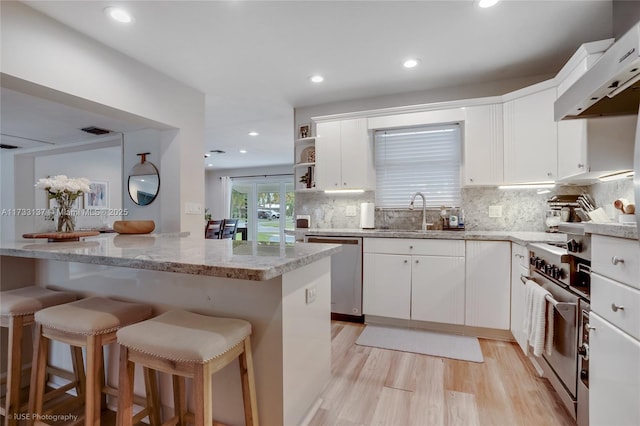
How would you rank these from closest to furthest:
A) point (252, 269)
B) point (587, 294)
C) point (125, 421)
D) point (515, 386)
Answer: point (252, 269), point (125, 421), point (587, 294), point (515, 386)

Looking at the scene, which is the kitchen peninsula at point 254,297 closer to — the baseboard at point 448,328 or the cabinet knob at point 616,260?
the cabinet knob at point 616,260

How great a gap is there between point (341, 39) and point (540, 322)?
92.3 inches

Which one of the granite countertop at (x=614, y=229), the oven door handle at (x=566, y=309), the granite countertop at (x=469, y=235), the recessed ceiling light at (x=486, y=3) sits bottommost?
the oven door handle at (x=566, y=309)

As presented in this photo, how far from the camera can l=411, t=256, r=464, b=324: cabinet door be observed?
8.83 ft

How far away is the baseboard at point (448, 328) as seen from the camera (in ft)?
8.59

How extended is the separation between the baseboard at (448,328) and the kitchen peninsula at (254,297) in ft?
4.85

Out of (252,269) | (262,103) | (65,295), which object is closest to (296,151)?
(262,103)

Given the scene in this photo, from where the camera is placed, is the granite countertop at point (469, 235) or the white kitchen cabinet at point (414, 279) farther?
the white kitchen cabinet at point (414, 279)

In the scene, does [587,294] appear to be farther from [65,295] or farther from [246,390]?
[65,295]

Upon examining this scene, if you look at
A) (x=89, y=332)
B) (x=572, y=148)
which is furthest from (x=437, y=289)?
(x=89, y=332)

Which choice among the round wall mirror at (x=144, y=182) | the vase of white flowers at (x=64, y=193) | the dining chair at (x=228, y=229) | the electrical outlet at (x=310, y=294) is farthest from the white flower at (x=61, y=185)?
the dining chair at (x=228, y=229)

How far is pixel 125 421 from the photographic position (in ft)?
3.67

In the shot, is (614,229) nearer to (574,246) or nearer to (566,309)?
(574,246)

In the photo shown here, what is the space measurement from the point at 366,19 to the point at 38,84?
2255 millimetres
